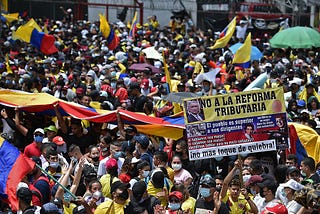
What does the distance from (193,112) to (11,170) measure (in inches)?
74.4

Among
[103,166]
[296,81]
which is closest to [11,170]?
[103,166]

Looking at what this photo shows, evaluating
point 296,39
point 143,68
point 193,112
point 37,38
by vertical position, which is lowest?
point 296,39

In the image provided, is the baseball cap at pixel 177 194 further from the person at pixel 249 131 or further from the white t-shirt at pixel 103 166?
the white t-shirt at pixel 103 166

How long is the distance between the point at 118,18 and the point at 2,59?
48.4 ft

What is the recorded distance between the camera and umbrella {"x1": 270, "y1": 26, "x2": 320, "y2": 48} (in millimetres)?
22844

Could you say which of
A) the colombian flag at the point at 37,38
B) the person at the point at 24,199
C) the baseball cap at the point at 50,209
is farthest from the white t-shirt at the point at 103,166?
the colombian flag at the point at 37,38

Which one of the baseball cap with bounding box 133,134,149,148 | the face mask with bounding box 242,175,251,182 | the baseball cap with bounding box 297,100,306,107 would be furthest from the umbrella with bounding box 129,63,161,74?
the face mask with bounding box 242,175,251,182

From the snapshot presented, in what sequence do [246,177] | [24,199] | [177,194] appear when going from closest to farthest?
[24,199] → [177,194] → [246,177]

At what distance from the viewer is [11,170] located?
27.3ft

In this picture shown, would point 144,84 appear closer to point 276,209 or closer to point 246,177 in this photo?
point 246,177

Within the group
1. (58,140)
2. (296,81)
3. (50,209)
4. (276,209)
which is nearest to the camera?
(50,209)

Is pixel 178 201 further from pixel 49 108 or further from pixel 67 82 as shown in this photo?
pixel 67 82

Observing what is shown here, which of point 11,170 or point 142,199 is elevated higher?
point 11,170

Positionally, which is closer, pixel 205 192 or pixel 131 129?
pixel 205 192
